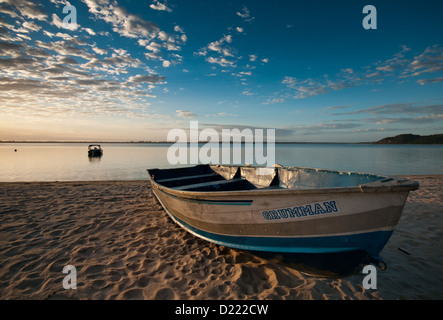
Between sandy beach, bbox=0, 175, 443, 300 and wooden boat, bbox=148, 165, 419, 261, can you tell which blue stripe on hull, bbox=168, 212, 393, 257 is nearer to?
wooden boat, bbox=148, 165, 419, 261

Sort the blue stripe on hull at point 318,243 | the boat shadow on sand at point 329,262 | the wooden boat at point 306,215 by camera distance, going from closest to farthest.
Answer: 1. the wooden boat at point 306,215
2. the blue stripe on hull at point 318,243
3. the boat shadow on sand at point 329,262

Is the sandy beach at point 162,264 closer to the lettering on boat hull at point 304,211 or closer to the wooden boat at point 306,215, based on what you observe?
the wooden boat at point 306,215

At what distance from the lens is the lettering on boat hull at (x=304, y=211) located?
3.18 m

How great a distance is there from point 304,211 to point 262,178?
407cm

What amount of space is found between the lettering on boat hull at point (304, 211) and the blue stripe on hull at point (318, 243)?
455 mm

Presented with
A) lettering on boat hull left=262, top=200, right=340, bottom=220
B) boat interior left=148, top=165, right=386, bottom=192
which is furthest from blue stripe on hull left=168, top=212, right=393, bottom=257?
boat interior left=148, top=165, right=386, bottom=192

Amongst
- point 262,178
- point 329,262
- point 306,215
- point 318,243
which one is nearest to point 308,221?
point 306,215

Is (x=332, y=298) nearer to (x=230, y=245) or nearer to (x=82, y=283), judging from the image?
(x=230, y=245)

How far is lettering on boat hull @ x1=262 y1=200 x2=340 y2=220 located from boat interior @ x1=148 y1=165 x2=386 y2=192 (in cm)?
186

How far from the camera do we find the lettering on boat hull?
3.18m

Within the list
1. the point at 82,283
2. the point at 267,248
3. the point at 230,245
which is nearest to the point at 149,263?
the point at 82,283

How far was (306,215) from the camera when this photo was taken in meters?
3.34

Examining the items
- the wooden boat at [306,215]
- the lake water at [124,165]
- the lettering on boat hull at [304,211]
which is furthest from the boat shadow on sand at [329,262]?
the lake water at [124,165]

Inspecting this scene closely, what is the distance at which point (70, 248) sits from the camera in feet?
16.8
